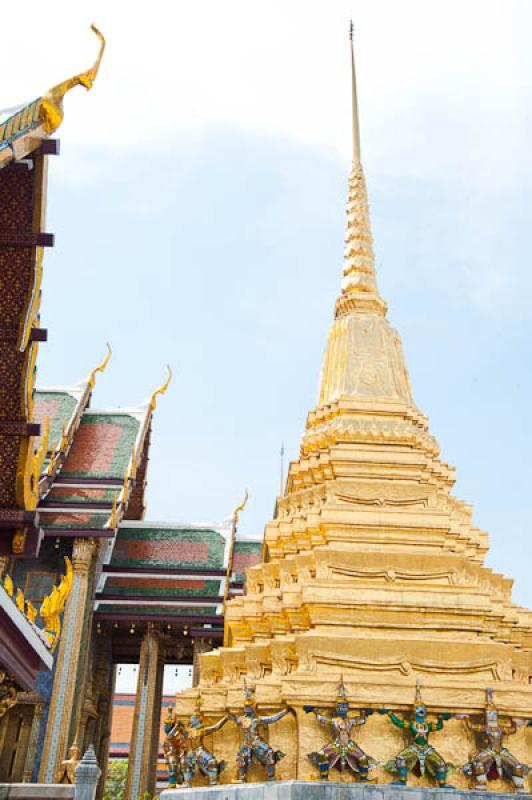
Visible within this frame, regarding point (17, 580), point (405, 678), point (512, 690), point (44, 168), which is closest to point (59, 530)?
point (17, 580)

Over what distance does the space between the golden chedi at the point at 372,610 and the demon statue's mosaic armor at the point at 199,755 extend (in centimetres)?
14

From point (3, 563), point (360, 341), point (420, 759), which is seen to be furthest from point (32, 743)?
point (360, 341)

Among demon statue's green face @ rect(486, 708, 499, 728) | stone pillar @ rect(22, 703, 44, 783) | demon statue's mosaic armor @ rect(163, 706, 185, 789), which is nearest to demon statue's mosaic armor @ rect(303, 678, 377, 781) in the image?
demon statue's green face @ rect(486, 708, 499, 728)

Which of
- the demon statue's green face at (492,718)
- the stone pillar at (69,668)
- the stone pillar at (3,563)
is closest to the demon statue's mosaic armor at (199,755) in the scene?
the demon statue's green face at (492,718)

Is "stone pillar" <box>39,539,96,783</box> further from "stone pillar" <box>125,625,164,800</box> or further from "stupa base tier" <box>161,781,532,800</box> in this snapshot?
"stupa base tier" <box>161,781,532,800</box>

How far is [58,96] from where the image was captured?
5.78 meters

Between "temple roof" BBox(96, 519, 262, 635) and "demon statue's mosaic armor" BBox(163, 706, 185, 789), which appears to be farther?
"temple roof" BBox(96, 519, 262, 635)

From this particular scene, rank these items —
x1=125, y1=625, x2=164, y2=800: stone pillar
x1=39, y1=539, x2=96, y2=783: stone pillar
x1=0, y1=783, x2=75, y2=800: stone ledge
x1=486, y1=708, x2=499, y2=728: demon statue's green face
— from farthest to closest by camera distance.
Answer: x1=125, y1=625, x2=164, y2=800: stone pillar → x1=39, y1=539, x2=96, y2=783: stone pillar → x1=486, y1=708, x2=499, y2=728: demon statue's green face → x1=0, y1=783, x2=75, y2=800: stone ledge

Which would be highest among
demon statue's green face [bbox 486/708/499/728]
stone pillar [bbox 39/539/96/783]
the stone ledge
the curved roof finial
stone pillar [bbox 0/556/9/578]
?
the curved roof finial

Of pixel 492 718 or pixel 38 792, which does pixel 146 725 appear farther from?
pixel 38 792

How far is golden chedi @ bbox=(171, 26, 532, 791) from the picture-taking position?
8930 millimetres

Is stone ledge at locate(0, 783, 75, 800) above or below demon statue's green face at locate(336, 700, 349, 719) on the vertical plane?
below

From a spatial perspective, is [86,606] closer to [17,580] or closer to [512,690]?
[17,580]

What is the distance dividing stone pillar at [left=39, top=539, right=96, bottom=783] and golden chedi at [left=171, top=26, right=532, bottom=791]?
12.3ft
